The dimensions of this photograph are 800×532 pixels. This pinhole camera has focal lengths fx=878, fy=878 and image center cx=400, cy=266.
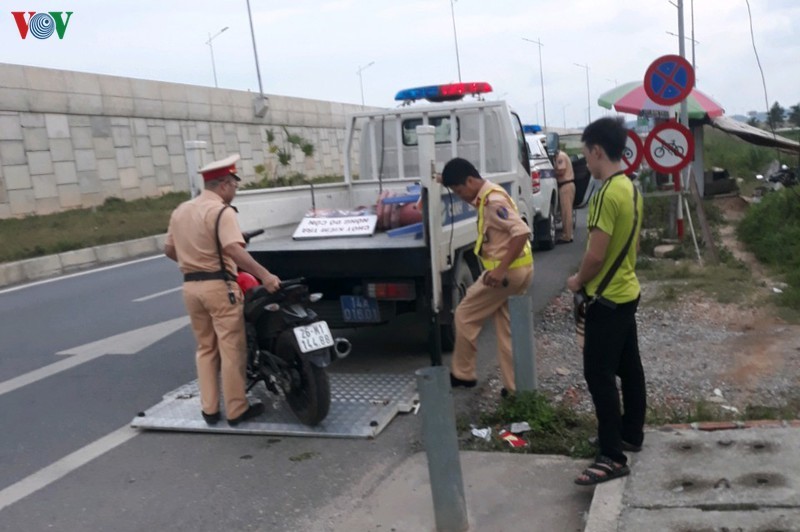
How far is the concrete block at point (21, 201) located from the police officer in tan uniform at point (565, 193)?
42.0 feet

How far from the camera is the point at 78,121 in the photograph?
2302cm

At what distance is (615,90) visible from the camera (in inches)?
739

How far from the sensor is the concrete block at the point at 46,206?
2128cm

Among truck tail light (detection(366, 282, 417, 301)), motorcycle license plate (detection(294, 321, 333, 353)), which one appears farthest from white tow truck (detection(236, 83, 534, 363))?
motorcycle license plate (detection(294, 321, 333, 353))

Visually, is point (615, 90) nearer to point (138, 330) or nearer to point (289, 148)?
point (138, 330)

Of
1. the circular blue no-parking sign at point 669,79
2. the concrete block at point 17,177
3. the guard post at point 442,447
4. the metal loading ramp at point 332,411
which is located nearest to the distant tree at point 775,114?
the circular blue no-parking sign at point 669,79

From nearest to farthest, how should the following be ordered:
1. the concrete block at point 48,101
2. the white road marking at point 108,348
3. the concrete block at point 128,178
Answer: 1. the white road marking at point 108,348
2. the concrete block at point 48,101
3. the concrete block at point 128,178

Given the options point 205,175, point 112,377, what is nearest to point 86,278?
point 112,377

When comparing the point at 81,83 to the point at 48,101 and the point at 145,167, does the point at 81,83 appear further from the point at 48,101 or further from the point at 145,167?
the point at 145,167

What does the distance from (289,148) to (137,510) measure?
98.2ft

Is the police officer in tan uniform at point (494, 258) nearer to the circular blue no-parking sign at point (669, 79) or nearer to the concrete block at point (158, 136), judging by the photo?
the circular blue no-parking sign at point (669, 79)

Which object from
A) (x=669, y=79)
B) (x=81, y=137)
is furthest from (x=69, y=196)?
(x=669, y=79)

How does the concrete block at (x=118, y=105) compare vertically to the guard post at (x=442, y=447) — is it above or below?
above

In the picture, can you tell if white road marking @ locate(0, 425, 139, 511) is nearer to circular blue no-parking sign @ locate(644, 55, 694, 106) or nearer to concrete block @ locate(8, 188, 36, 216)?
circular blue no-parking sign @ locate(644, 55, 694, 106)
